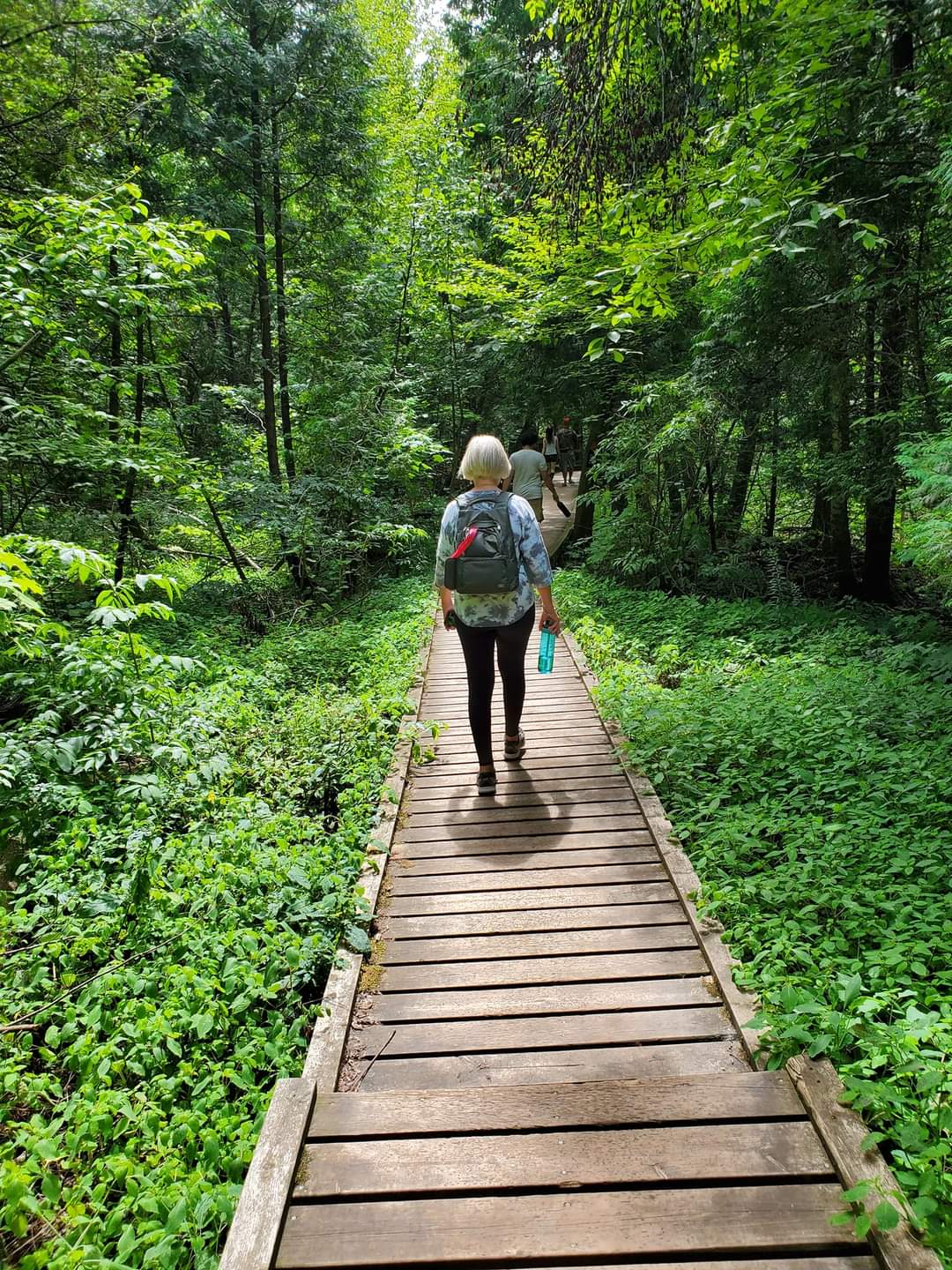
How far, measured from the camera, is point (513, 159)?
552 cm

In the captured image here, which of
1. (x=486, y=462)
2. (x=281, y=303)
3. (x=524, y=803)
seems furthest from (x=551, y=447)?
(x=524, y=803)

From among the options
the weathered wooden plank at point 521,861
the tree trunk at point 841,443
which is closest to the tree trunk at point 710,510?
the tree trunk at point 841,443

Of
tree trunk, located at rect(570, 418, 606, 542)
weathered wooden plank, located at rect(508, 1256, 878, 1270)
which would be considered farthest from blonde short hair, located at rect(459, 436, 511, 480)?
tree trunk, located at rect(570, 418, 606, 542)

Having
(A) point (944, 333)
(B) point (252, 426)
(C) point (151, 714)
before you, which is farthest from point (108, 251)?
(B) point (252, 426)

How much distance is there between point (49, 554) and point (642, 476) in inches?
332

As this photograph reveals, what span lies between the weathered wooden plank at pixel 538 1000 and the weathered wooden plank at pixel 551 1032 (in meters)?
0.03

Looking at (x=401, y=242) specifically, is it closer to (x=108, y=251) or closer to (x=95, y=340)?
(x=95, y=340)

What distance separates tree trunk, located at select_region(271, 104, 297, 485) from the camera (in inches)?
402

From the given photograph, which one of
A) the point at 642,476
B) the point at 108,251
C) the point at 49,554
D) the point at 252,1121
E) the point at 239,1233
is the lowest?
the point at 252,1121

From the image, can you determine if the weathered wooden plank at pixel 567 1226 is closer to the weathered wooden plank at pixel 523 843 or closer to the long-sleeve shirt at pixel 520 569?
the weathered wooden plank at pixel 523 843

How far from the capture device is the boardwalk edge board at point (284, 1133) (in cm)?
180

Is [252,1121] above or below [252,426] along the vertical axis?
below

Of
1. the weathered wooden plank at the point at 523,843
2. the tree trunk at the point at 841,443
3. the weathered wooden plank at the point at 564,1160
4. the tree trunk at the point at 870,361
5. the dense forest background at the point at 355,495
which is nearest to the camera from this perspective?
the weathered wooden plank at the point at 564,1160

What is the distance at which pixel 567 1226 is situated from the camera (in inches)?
71.7
